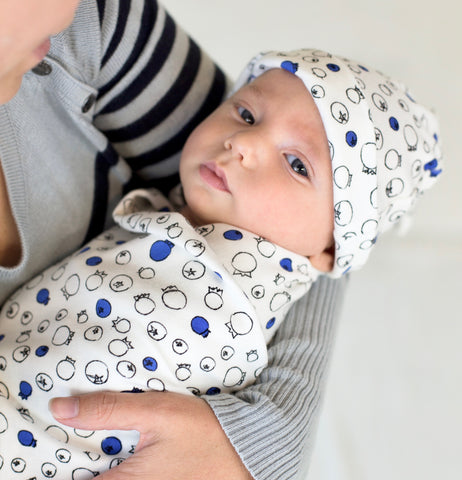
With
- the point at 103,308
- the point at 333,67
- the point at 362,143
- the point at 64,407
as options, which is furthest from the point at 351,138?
the point at 64,407

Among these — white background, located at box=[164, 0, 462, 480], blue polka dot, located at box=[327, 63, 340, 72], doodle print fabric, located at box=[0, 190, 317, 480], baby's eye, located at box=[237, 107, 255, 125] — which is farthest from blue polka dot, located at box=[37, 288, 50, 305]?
white background, located at box=[164, 0, 462, 480]

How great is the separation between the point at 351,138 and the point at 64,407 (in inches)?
21.5

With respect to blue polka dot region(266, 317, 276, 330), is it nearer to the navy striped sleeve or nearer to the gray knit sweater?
the gray knit sweater

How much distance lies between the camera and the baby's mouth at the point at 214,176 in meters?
0.88

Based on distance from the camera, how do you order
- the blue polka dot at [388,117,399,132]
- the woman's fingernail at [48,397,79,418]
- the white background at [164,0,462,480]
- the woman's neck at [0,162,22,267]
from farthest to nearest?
the white background at [164,0,462,480], the blue polka dot at [388,117,399,132], the woman's neck at [0,162,22,267], the woman's fingernail at [48,397,79,418]

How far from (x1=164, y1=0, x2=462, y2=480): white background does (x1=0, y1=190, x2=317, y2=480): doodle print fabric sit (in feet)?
1.58

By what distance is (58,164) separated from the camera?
858mm

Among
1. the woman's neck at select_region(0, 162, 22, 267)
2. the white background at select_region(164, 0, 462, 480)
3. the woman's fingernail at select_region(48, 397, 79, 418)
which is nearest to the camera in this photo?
the woman's fingernail at select_region(48, 397, 79, 418)

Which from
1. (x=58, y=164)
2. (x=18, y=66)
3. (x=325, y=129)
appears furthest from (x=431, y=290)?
(x=18, y=66)

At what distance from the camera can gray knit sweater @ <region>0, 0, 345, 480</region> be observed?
774mm

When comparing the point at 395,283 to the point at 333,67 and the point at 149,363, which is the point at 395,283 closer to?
the point at 333,67

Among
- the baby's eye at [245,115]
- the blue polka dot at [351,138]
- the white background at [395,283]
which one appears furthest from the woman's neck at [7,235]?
the white background at [395,283]

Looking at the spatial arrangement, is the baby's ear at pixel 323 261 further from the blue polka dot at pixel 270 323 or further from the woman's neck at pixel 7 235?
the woman's neck at pixel 7 235

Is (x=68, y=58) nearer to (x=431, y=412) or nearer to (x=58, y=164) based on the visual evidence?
(x=58, y=164)
